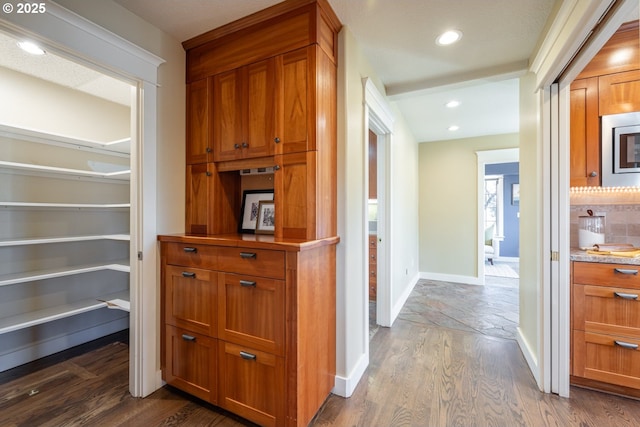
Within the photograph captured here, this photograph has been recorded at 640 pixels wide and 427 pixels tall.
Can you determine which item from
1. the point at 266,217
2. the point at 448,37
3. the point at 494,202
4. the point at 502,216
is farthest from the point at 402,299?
the point at 494,202

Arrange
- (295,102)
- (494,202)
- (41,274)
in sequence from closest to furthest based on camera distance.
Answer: (295,102)
(41,274)
(494,202)

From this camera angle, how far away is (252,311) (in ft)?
5.21

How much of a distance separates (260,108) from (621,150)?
2560 mm

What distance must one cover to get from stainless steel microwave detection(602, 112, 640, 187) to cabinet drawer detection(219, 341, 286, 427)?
260cm

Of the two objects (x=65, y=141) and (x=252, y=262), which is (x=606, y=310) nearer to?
(x=252, y=262)

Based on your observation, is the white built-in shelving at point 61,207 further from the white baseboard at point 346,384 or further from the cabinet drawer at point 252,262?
the white baseboard at point 346,384

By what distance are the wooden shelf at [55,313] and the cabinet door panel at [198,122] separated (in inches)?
55.1

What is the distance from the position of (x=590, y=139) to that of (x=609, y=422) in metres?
1.85

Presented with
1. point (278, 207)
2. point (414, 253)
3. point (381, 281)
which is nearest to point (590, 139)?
point (381, 281)

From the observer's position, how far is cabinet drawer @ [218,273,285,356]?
1508 mm

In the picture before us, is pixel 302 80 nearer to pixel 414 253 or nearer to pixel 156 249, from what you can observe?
pixel 156 249

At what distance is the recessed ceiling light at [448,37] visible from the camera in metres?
1.93

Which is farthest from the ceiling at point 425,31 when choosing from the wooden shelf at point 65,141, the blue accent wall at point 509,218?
the blue accent wall at point 509,218

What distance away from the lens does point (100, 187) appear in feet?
9.23
